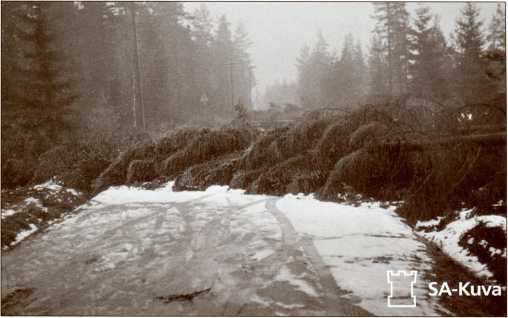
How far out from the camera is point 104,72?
1095 inches

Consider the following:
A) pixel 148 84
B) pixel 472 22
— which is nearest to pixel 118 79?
pixel 148 84

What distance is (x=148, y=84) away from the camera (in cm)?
2777

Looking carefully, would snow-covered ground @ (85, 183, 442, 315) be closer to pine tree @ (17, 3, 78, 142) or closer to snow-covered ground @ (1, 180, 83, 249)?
snow-covered ground @ (1, 180, 83, 249)

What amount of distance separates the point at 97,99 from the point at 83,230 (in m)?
19.8

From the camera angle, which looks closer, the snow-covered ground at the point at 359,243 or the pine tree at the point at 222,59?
the snow-covered ground at the point at 359,243

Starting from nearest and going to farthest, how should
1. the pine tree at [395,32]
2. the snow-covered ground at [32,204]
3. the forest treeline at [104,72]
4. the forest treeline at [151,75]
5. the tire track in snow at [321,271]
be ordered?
the tire track in snow at [321,271], the snow-covered ground at [32,204], the forest treeline at [151,75], the forest treeline at [104,72], the pine tree at [395,32]

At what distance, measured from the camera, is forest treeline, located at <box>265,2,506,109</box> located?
18.1 m

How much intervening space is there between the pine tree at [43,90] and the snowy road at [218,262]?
861 cm

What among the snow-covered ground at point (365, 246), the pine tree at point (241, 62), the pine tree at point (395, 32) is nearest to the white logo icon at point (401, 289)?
the snow-covered ground at point (365, 246)

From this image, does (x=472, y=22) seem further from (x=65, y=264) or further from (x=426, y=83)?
(x=65, y=264)

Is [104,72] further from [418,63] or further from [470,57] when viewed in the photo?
[470,57]

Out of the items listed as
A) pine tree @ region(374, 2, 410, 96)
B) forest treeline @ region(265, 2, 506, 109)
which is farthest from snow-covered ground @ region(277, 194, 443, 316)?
pine tree @ region(374, 2, 410, 96)

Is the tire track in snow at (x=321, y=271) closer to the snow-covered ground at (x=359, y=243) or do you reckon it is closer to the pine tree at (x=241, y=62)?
the snow-covered ground at (x=359, y=243)

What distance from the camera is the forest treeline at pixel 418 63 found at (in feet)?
59.3
